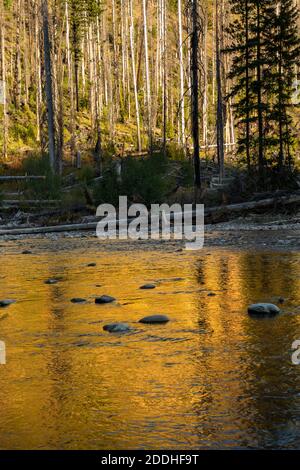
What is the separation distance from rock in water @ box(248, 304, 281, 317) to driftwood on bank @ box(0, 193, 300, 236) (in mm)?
12100

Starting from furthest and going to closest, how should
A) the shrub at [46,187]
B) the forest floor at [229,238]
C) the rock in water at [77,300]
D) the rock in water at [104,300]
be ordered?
1. the shrub at [46,187]
2. the forest floor at [229,238]
3. the rock in water at [77,300]
4. the rock in water at [104,300]

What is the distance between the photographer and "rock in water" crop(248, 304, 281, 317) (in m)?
7.26

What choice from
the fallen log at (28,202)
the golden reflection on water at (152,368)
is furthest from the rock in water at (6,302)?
the fallen log at (28,202)

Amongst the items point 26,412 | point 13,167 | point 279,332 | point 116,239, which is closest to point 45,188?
point 116,239

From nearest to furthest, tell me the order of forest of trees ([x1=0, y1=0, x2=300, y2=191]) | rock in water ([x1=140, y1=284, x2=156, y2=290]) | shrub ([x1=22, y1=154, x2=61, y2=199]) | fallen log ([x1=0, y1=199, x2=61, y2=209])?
1. rock in water ([x1=140, y1=284, x2=156, y2=290])
2. fallen log ([x1=0, y1=199, x2=61, y2=209])
3. shrub ([x1=22, y1=154, x2=61, y2=199])
4. forest of trees ([x1=0, y1=0, x2=300, y2=191])

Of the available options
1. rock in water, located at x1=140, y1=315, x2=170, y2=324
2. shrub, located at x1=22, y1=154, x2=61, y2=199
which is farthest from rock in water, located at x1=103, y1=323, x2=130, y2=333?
shrub, located at x1=22, y1=154, x2=61, y2=199

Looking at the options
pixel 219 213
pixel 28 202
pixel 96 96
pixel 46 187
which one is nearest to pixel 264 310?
pixel 219 213

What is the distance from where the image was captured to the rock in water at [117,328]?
6.72 m

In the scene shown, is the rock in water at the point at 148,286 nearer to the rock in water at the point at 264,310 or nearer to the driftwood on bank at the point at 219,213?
the rock in water at the point at 264,310

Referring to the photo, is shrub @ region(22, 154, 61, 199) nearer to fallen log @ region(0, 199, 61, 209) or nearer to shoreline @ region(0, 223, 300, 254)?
fallen log @ region(0, 199, 61, 209)

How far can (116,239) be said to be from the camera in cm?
1772

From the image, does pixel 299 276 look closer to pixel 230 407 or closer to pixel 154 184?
pixel 230 407

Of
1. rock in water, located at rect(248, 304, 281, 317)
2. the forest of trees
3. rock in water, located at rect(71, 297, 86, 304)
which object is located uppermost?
the forest of trees

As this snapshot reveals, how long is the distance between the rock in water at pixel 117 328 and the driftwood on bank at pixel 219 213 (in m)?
12.4
